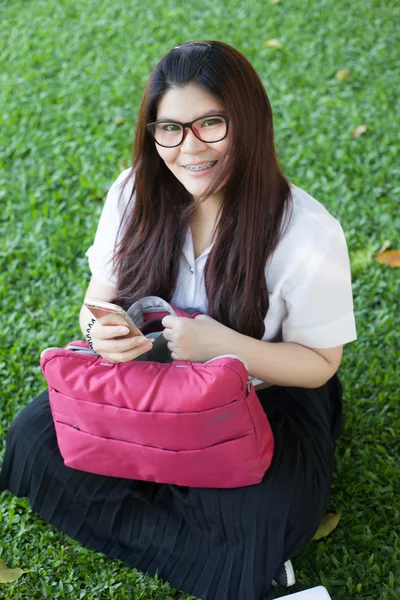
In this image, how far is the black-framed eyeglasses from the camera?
167 cm

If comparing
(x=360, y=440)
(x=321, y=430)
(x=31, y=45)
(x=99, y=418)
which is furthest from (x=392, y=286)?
(x=31, y=45)

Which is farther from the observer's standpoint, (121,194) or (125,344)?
(121,194)

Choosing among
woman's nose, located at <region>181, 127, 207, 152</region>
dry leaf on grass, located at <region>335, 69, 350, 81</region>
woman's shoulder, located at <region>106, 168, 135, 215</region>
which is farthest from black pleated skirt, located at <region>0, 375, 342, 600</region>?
dry leaf on grass, located at <region>335, 69, 350, 81</region>

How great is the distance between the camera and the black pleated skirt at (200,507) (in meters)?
1.80

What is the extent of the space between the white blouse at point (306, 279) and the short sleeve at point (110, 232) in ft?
0.69

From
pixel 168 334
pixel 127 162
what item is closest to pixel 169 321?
pixel 168 334

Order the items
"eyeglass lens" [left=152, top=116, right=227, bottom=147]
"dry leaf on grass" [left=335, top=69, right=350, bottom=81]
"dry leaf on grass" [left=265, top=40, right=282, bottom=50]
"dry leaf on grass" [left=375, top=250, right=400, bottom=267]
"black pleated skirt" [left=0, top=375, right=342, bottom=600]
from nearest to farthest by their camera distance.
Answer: "eyeglass lens" [left=152, top=116, right=227, bottom=147] < "black pleated skirt" [left=0, top=375, right=342, bottom=600] < "dry leaf on grass" [left=375, top=250, right=400, bottom=267] < "dry leaf on grass" [left=335, top=69, right=350, bottom=81] < "dry leaf on grass" [left=265, top=40, right=282, bottom=50]

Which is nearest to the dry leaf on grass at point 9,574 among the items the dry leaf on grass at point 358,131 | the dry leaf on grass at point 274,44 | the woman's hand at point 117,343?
the woman's hand at point 117,343

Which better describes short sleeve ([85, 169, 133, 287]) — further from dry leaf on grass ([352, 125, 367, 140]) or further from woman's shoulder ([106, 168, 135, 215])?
dry leaf on grass ([352, 125, 367, 140])

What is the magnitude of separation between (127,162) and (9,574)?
77.9 inches

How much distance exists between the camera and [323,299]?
1.85 m

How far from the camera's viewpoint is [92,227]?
313cm

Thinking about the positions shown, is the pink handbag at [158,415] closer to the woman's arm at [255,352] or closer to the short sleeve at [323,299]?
the woman's arm at [255,352]

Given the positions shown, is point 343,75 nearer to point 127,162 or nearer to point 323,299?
point 127,162
